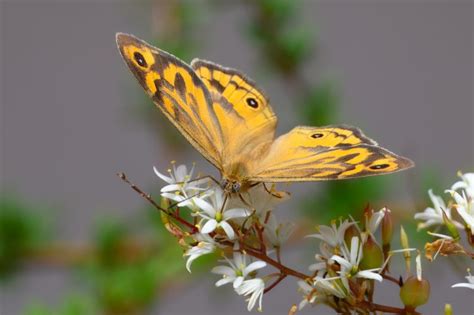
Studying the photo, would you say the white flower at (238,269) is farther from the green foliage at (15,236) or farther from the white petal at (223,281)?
the green foliage at (15,236)

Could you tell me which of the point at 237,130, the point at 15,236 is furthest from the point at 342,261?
the point at 15,236

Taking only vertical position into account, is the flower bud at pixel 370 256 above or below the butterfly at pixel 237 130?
below

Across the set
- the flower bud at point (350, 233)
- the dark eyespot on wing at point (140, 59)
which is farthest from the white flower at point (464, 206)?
the dark eyespot on wing at point (140, 59)

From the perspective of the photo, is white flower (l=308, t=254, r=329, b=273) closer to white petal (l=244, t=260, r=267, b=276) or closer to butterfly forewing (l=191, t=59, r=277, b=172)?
white petal (l=244, t=260, r=267, b=276)

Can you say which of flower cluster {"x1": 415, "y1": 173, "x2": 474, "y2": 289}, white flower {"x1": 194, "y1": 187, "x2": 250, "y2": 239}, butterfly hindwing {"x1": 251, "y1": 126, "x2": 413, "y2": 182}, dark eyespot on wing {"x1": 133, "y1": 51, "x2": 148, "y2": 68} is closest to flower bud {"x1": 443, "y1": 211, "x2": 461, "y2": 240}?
flower cluster {"x1": 415, "y1": 173, "x2": 474, "y2": 289}

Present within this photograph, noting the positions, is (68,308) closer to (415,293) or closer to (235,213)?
(235,213)

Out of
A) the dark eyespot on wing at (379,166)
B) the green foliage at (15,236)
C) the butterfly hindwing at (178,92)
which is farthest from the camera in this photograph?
the green foliage at (15,236)

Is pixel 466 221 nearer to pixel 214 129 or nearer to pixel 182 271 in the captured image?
pixel 214 129

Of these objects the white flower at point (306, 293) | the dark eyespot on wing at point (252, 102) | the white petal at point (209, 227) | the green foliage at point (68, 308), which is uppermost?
the dark eyespot on wing at point (252, 102)
